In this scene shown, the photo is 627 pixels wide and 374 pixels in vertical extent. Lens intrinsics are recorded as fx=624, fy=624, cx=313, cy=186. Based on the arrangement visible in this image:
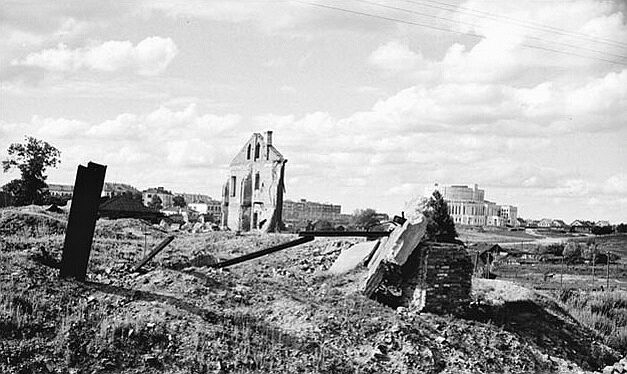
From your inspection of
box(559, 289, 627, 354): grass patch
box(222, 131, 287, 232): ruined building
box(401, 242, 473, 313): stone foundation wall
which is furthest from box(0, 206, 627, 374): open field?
box(222, 131, 287, 232): ruined building

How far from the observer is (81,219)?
29.7 feet

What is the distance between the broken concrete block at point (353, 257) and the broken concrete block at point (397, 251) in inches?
A: 33.1

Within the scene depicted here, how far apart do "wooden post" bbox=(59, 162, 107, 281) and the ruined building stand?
27.2 metres

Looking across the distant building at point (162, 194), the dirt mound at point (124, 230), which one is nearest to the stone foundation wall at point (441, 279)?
the dirt mound at point (124, 230)

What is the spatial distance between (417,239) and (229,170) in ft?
107

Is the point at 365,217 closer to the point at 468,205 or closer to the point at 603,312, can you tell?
the point at 603,312

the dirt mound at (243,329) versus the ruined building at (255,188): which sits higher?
the ruined building at (255,188)

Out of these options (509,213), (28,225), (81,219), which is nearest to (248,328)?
(81,219)

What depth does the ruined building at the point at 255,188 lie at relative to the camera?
123 ft

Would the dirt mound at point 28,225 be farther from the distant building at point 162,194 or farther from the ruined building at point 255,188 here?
the distant building at point 162,194

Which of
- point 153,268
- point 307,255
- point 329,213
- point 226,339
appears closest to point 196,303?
point 226,339

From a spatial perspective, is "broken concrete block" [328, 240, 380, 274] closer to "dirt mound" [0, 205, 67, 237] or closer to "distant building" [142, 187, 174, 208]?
"dirt mound" [0, 205, 67, 237]

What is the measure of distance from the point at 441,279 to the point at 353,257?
2.00 meters

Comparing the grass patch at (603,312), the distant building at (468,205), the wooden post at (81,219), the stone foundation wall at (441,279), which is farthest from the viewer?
the distant building at (468,205)
